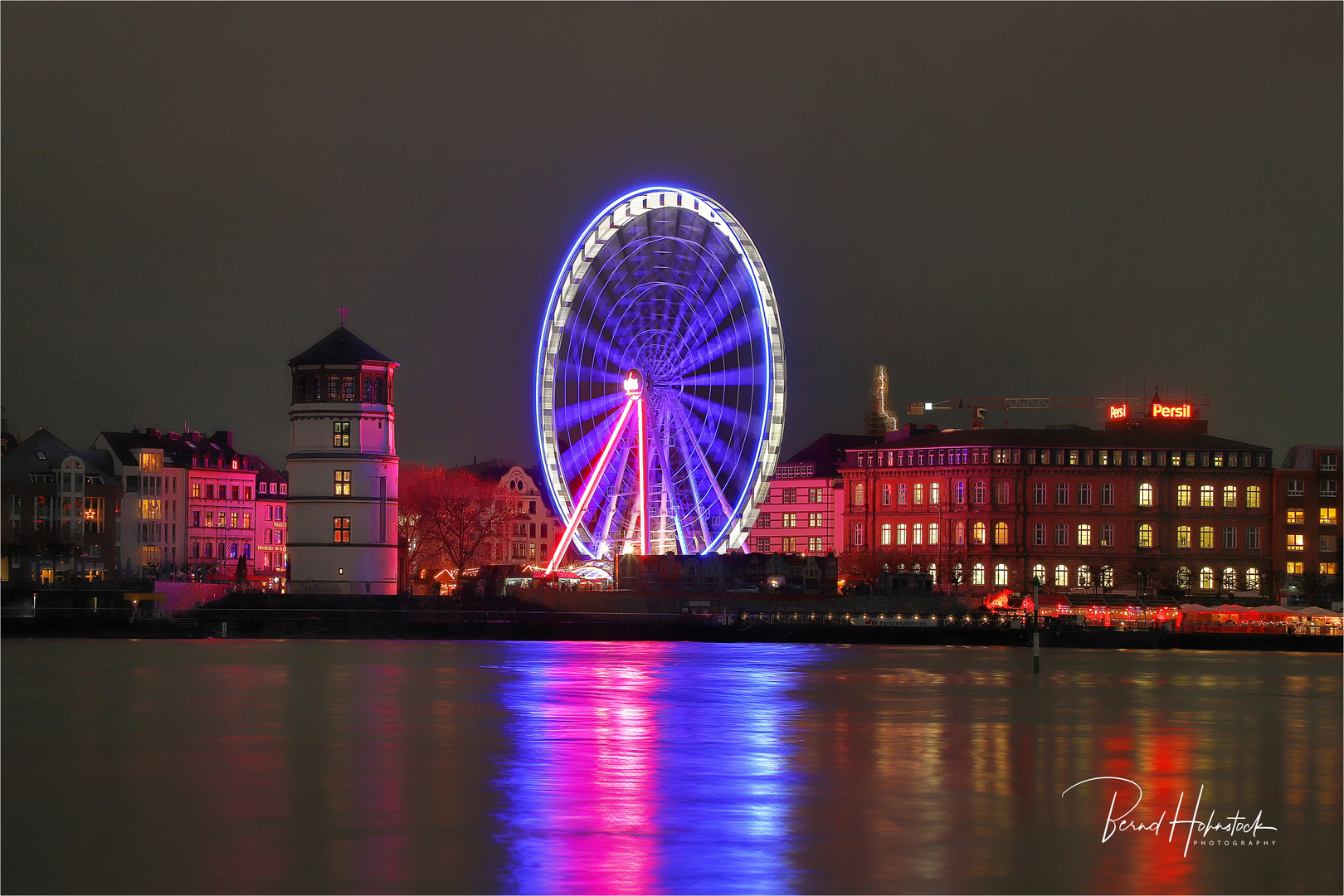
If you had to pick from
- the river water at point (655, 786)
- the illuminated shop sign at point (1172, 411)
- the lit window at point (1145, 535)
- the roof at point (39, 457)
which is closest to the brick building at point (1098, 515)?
the lit window at point (1145, 535)

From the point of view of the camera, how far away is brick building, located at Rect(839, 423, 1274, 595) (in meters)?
124

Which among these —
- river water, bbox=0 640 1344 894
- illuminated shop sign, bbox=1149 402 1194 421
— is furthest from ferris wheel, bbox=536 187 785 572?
illuminated shop sign, bbox=1149 402 1194 421

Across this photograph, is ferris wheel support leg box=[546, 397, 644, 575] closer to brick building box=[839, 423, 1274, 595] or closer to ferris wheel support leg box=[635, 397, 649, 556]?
ferris wheel support leg box=[635, 397, 649, 556]

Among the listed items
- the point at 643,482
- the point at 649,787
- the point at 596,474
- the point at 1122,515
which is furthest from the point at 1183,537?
the point at 649,787

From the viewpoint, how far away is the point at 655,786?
23.1 metres

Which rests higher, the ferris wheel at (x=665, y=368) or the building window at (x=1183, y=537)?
the ferris wheel at (x=665, y=368)

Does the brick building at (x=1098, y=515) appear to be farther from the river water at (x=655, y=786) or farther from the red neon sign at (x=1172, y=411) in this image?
the river water at (x=655, y=786)

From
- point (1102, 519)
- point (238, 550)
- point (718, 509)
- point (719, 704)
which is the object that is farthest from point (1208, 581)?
point (719, 704)

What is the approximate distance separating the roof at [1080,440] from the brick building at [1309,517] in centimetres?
374

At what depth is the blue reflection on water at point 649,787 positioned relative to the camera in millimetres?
17203

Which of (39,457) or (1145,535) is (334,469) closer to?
(39,457)

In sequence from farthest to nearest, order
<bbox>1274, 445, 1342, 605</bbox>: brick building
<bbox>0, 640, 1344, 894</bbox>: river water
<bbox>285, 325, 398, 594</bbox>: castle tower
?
<bbox>1274, 445, 1342, 605</bbox>: brick building < <bbox>285, 325, 398, 594</bbox>: castle tower < <bbox>0, 640, 1344, 894</bbox>: river water

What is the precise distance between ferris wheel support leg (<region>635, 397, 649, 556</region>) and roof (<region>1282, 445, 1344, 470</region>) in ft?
242

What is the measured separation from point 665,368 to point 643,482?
503 centimetres
